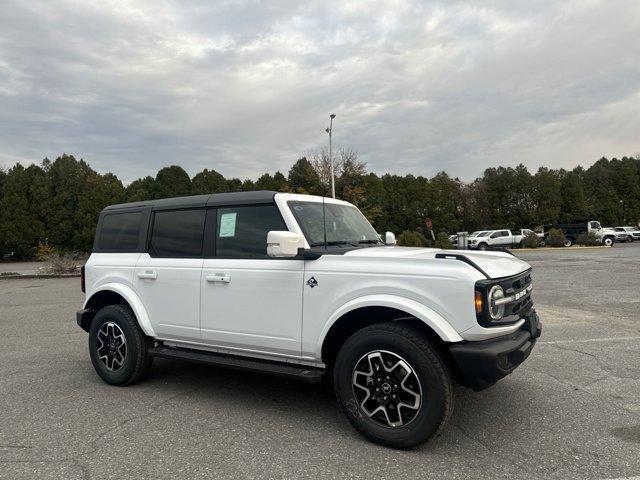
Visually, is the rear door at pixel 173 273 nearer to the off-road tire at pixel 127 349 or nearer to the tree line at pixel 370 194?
the off-road tire at pixel 127 349

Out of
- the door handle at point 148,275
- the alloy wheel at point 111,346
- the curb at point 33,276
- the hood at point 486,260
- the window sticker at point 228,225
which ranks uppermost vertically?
the window sticker at point 228,225

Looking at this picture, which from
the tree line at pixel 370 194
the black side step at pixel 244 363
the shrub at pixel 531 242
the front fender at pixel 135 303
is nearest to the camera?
the black side step at pixel 244 363

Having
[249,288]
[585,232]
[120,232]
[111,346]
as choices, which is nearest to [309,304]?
[249,288]

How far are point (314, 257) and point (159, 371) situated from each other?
280cm

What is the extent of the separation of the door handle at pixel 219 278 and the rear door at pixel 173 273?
160 millimetres

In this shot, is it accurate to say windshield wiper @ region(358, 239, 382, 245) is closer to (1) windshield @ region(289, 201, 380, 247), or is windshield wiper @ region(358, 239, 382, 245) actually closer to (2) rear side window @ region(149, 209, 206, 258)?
(1) windshield @ region(289, 201, 380, 247)

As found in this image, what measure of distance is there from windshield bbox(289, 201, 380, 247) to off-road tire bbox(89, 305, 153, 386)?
6.81 ft

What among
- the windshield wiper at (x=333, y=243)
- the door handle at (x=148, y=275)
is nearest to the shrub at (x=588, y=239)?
the windshield wiper at (x=333, y=243)

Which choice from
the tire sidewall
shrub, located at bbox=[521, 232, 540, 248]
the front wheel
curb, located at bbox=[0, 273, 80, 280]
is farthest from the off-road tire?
shrub, located at bbox=[521, 232, 540, 248]

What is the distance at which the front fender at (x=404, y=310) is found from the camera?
3150mm

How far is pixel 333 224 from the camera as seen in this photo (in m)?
4.34

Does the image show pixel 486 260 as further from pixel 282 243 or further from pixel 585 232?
pixel 585 232

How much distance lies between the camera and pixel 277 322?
380 centimetres

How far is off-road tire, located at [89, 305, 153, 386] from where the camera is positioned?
4.62 m
